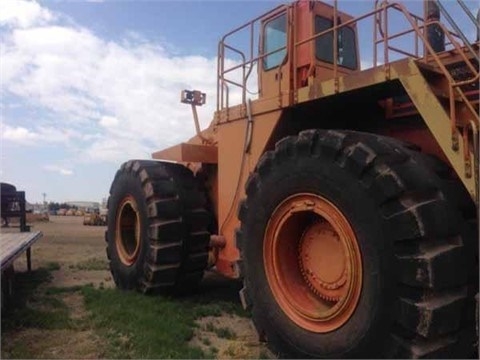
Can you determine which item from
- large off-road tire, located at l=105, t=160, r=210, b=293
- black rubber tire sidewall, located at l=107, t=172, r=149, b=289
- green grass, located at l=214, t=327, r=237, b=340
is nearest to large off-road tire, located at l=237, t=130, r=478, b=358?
green grass, located at l=214, t=327, r=237, b=340

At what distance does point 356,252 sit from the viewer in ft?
13.2

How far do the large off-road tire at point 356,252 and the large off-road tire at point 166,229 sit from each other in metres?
1.84

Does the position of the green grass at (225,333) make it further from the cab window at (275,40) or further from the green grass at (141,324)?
the cab window at (275,40)

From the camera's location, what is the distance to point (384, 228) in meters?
3.77

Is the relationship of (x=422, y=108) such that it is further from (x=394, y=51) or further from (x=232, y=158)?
(x=232, y=158)

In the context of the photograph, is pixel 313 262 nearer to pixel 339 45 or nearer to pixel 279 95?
pixel 279 95

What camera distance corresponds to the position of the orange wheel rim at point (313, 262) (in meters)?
4.12

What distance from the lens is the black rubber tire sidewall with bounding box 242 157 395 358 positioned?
3.77m

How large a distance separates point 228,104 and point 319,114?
1.39 metres

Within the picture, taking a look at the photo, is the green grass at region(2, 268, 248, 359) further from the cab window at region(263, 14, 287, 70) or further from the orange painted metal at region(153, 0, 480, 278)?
the cab window at region(263, 14, 287, 70)

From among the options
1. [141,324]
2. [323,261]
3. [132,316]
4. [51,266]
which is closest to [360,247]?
[323,261]

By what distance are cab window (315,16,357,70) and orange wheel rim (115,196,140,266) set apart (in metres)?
3.62

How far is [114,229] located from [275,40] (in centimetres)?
393

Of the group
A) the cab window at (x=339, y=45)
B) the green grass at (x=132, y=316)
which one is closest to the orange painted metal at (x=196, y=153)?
the green grass at (x=132, y=316)
